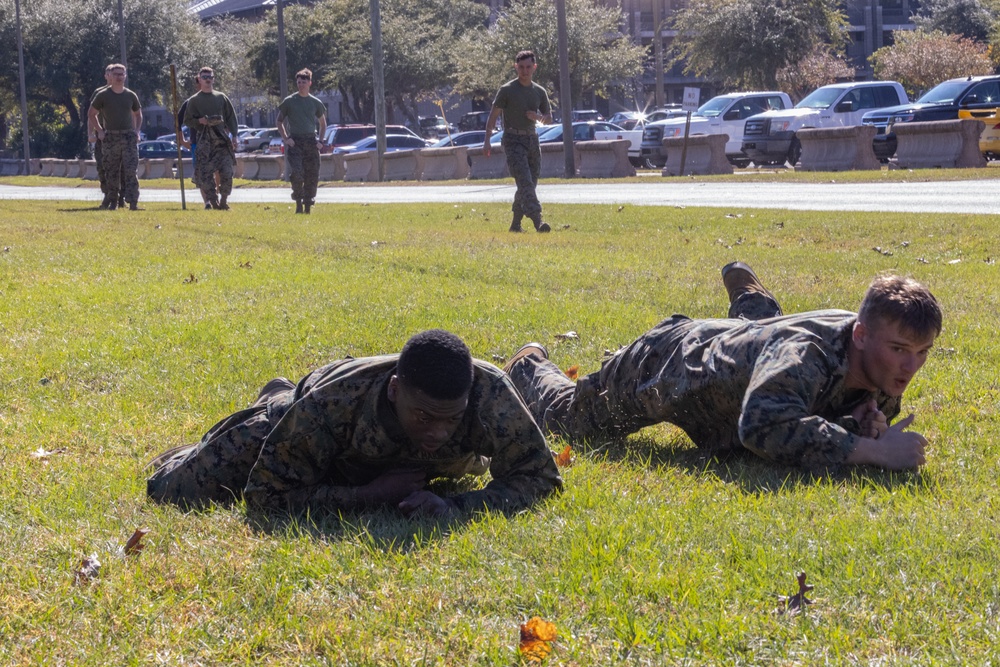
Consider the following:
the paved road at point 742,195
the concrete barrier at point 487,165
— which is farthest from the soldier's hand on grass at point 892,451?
the concrete barrier at point 487,165

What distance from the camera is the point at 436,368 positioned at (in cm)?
389

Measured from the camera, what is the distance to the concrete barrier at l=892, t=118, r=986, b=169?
980 inches

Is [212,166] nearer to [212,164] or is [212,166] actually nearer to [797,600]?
[212,164]

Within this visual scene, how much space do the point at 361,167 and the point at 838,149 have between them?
17565 mm

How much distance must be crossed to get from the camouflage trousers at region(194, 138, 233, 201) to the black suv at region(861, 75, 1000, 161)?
15504 mm

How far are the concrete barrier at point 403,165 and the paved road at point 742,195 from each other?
31.7 ft

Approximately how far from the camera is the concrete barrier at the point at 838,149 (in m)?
27.0

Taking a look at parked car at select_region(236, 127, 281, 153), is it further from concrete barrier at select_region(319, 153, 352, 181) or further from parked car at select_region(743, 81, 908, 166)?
parked car at select_region(743, 81, 908, 166)

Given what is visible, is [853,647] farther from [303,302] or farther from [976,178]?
[976,178]

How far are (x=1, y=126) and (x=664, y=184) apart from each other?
69146 millimetres

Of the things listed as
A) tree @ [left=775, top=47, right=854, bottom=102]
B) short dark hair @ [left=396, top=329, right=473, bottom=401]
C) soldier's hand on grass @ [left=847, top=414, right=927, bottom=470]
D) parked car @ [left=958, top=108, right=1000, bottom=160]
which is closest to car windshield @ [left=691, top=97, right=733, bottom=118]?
parked car @ [left=958, top=108, right=1000, bottom=160]

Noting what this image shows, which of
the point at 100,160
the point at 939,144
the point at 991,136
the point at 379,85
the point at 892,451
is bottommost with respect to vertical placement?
the point at 892,451

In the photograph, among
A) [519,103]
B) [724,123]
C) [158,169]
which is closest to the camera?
[519,103]

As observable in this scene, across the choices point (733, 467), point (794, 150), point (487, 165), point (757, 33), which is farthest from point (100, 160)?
point (757, 33)
